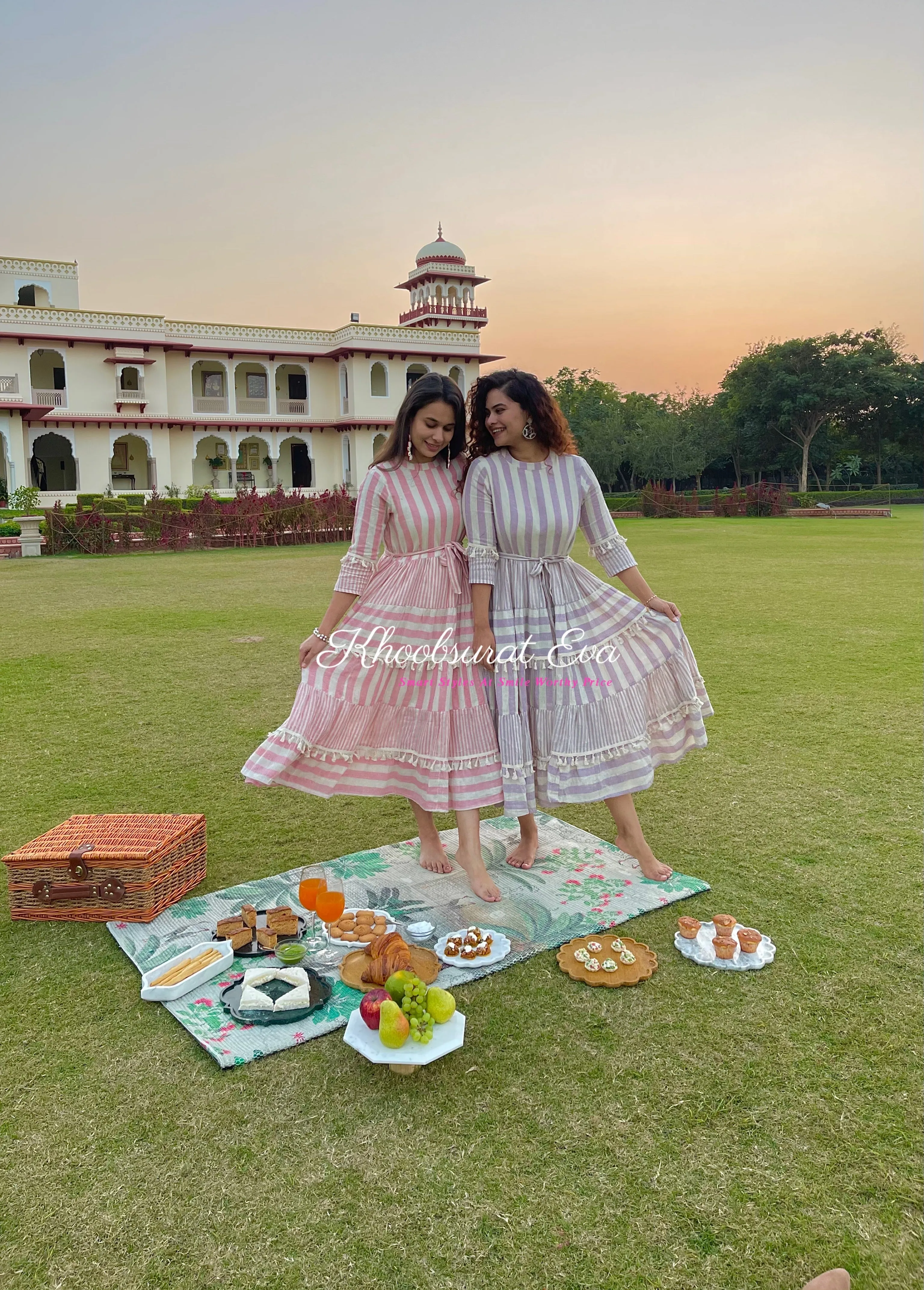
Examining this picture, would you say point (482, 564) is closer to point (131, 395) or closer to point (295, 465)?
point (131, 395)

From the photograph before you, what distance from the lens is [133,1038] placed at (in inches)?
94.7

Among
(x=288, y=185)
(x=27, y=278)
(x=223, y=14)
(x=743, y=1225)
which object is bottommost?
(x=743, y=1225)

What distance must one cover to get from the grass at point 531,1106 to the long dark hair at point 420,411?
166cm

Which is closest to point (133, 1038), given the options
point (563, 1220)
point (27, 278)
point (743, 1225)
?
point (563, 1220)

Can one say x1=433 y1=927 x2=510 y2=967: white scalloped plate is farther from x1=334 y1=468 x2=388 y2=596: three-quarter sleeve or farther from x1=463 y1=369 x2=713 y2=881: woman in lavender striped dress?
x1=334 y1=468 x2=388 y2=596: three-quarter sleeve

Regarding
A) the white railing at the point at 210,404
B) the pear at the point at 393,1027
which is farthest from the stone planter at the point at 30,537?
the pear at the point at 393,1027

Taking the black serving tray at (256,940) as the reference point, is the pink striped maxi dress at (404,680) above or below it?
above

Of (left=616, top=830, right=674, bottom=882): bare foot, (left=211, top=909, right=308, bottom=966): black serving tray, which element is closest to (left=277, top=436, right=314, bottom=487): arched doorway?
(left=616, top=830, right=674, bottom=882): bare foot

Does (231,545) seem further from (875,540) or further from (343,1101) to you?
(343,1101)

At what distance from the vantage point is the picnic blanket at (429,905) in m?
2.48

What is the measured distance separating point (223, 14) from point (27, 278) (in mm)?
31075

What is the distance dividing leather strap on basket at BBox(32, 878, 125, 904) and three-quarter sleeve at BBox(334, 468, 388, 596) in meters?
1.27

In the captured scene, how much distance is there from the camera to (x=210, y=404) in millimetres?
33062

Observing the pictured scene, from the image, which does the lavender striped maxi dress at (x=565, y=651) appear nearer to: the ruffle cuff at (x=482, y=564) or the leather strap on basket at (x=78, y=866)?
the ruffle cuff at (x=482, y=564)
